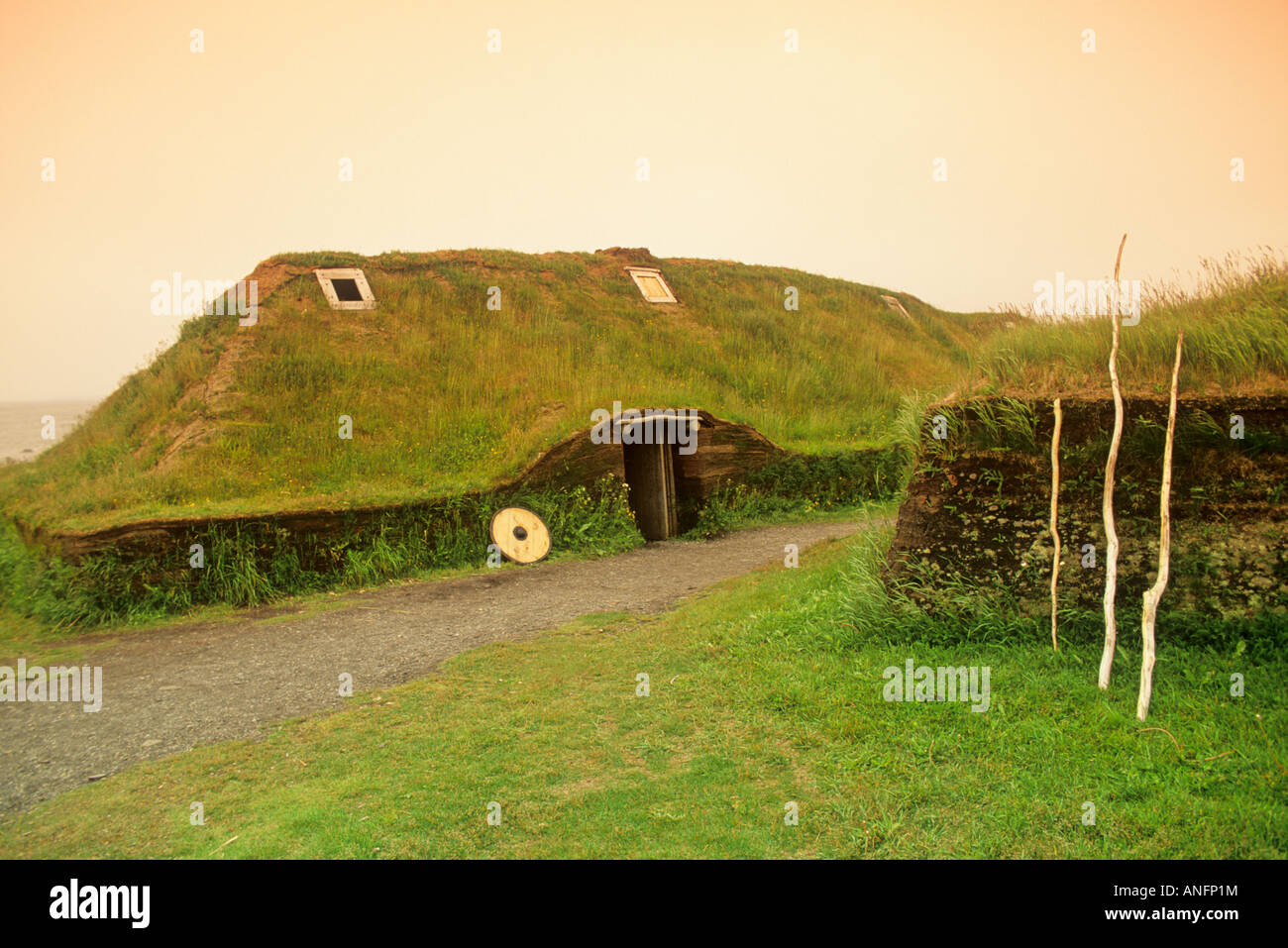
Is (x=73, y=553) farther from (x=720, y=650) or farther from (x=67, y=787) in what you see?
(x=720, y=650)

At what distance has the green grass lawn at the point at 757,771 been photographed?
3.89m

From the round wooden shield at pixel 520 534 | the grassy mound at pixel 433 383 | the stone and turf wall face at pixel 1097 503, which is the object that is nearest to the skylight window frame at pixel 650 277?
the grassy mound at pixel 433 383

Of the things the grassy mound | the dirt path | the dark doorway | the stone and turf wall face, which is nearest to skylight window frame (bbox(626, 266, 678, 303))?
the grassy mound

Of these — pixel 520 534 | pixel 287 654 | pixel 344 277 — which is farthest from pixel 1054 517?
pixel 344 277

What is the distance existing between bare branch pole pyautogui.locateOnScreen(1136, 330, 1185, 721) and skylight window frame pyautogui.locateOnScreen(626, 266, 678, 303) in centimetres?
1807

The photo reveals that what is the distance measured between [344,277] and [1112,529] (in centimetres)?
1785

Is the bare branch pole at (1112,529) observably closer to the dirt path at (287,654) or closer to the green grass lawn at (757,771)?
the green grass lawn at (757,771)

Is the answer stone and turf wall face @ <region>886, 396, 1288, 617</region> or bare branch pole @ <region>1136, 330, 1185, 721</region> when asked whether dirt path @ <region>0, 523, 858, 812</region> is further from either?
bare branch pole @ <region>1136, 330, 1185, 721</region>

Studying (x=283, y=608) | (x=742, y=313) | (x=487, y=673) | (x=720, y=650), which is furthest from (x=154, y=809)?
(x=742, y=313)

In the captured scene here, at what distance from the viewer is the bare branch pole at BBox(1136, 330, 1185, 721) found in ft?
15.2

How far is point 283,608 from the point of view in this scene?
994 centimetres

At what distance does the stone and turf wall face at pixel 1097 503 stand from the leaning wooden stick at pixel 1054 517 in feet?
0.27

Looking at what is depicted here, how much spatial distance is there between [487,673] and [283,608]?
4.29 meters

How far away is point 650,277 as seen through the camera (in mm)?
24047
